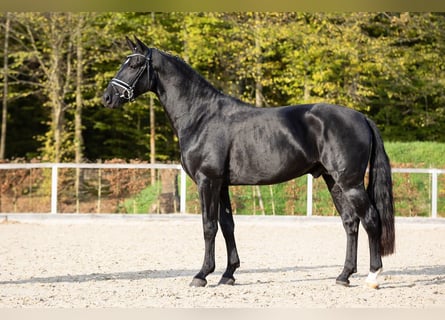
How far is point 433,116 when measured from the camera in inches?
878

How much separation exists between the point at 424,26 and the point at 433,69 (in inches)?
46.2

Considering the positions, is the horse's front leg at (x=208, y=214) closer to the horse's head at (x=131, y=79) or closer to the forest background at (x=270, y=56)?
the horse's head at (x=131, y=79)

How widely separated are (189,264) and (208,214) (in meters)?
1.92

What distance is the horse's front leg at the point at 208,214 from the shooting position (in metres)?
6.80

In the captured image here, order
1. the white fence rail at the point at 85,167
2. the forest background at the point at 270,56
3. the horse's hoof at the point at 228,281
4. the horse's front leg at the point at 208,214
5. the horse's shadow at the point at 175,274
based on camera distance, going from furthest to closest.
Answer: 1. the forest background at the point at 270,56
2. the white fence rail at the point at 85,167
3. the horse's shadow at the point at 175,274
4. the horse's hoof at the point at 228,281
5. the horse's front leg at the point at 208,214

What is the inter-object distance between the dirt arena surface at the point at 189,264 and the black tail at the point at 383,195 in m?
0.42

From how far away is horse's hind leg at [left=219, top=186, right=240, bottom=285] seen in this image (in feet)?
23.2

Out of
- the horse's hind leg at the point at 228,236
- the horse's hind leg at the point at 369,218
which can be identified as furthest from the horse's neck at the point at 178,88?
the horse's hind leg at the point at 369,218

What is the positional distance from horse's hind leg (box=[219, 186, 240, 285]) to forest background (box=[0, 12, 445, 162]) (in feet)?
38.8

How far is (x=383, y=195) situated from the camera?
6.76m

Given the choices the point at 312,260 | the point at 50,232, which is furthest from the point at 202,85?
the point at 50,232

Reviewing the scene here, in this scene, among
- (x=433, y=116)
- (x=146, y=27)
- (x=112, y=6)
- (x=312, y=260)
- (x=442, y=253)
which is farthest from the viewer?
(x=433, y=116)

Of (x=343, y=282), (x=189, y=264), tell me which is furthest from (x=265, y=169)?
(x=189, y=264)

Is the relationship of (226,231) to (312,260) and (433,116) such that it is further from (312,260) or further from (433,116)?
(433,116)
